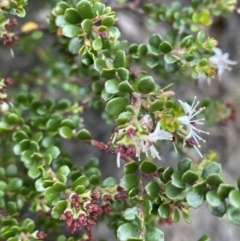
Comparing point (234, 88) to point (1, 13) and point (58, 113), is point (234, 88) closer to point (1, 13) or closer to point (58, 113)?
point (58, 113)

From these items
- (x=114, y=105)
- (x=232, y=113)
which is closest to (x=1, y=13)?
(x=114, y=105)

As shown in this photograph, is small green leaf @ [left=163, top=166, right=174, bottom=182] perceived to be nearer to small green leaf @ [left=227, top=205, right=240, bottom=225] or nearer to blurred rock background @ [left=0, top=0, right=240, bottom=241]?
small green leaf @ [left=227, top=205, right=240, bottom=225]

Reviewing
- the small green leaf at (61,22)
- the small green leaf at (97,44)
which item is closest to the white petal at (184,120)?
the small green leaf at (97,44)

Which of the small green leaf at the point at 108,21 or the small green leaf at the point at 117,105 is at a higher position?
the small green leaf at the point at 108,21

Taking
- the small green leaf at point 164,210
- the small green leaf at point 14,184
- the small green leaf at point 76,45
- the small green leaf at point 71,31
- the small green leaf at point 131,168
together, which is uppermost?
the small green leaf at point 71,31

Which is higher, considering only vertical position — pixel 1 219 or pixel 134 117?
pixel 134 117

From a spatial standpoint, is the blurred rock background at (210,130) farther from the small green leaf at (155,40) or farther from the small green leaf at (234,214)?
the small green leaf at (234,214)

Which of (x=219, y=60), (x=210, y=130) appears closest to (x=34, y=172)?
(x=219, y=60)
